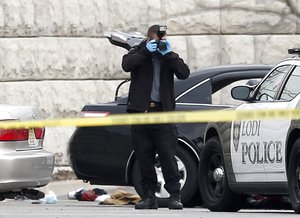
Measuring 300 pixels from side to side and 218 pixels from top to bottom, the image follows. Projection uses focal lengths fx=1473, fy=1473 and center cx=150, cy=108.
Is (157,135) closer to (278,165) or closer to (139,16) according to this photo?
(278,165)

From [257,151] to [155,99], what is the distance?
1.44m

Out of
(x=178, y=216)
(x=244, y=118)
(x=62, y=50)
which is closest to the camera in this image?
(x=178, y=216)

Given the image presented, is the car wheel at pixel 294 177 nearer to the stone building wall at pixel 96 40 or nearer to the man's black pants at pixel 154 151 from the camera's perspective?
the man's black pants at pixel 154 151

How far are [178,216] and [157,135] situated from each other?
202 cm

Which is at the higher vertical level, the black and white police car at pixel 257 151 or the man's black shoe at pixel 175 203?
the black and white police car at pixel 257 151

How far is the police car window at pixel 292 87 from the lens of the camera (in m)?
13.0

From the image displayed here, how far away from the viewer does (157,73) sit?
14.4 metres

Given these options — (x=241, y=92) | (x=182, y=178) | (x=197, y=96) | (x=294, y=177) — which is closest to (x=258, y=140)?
(x=294, y=177)

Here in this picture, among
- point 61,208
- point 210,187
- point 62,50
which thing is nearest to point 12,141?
point 61,208

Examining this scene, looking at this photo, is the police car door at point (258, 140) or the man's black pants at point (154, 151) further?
the man's black pants at point (154, 151)

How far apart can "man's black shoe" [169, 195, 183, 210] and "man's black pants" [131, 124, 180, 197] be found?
53 millimetres

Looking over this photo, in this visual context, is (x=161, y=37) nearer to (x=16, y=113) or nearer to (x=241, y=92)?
(x=241, y=92)

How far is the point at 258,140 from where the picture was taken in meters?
13.2

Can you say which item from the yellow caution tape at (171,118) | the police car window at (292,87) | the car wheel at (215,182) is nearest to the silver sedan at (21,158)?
the yellow caution tape at (171,118)
